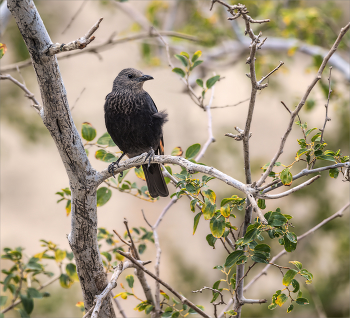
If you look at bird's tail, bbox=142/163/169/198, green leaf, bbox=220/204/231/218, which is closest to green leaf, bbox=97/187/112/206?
bird's tail, bbox=142/163/169/198

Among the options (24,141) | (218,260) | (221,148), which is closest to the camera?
(221,148)

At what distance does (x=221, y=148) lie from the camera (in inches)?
254

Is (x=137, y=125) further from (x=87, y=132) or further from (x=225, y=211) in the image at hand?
(x=225, y=211)

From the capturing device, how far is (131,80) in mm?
3002

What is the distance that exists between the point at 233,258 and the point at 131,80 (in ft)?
6.30

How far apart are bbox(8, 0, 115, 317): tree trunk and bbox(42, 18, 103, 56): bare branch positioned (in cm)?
3

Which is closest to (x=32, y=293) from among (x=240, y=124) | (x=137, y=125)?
(x=137, y=125)

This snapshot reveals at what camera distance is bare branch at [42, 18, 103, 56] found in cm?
133

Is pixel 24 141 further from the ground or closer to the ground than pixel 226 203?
further from the ground

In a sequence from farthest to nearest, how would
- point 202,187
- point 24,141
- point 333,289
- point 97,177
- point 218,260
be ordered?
point 218,260
point 24,141
point 333,289
point 97,177
point 202,187

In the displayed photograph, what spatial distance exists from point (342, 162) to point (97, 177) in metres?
1.13

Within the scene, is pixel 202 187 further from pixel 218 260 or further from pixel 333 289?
pixel 218 260

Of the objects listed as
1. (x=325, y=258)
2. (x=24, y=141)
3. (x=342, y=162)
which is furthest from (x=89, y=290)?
(x=24, y=141)

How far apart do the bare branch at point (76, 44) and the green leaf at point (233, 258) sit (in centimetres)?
101
